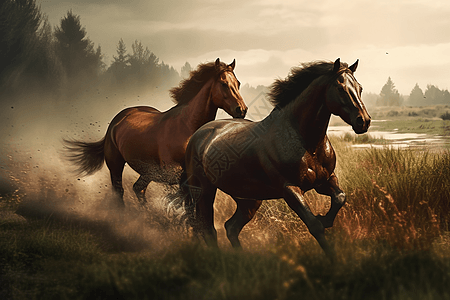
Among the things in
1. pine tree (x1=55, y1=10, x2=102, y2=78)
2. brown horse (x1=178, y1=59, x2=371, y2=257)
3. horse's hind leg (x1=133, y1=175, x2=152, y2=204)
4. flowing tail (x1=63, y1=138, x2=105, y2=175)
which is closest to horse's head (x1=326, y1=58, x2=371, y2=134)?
brown horse (x1=178, y1=59, x2=371, y2=257)

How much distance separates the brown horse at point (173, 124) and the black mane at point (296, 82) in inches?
56.6

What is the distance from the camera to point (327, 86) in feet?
14.2

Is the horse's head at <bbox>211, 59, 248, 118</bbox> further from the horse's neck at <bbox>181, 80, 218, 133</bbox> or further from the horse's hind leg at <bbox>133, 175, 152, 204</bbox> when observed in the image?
the horse's hind leg at <bbox>133, 175, 152, 204</bbox>

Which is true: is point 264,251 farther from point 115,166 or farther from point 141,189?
point 115,166

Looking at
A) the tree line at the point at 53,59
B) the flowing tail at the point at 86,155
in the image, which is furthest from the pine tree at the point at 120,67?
the flowing tail at the point at 86,155

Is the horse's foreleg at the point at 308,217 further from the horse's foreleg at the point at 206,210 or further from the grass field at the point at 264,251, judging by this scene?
the horse's foreleg at the point at 206,210

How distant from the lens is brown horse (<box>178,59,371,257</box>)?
13.9 ft

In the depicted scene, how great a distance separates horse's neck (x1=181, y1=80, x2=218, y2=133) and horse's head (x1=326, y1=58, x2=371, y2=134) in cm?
257

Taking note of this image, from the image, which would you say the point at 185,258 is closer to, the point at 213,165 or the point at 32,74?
the point at 213,165

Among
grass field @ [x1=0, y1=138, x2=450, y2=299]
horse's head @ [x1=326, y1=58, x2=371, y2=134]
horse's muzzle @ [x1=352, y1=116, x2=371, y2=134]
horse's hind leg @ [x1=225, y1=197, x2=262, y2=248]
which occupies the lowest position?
grass field @ [x1=0, y1=138, x2=450, y2=299]

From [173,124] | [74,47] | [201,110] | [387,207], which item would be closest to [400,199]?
[387,207]

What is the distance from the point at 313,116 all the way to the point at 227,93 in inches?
84.2

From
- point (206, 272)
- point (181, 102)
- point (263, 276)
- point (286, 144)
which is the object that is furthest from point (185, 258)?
point (181, 102)

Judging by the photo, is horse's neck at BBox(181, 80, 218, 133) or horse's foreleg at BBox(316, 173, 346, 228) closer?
horse's foreleg at BBox(316, 173, 346, 228)
